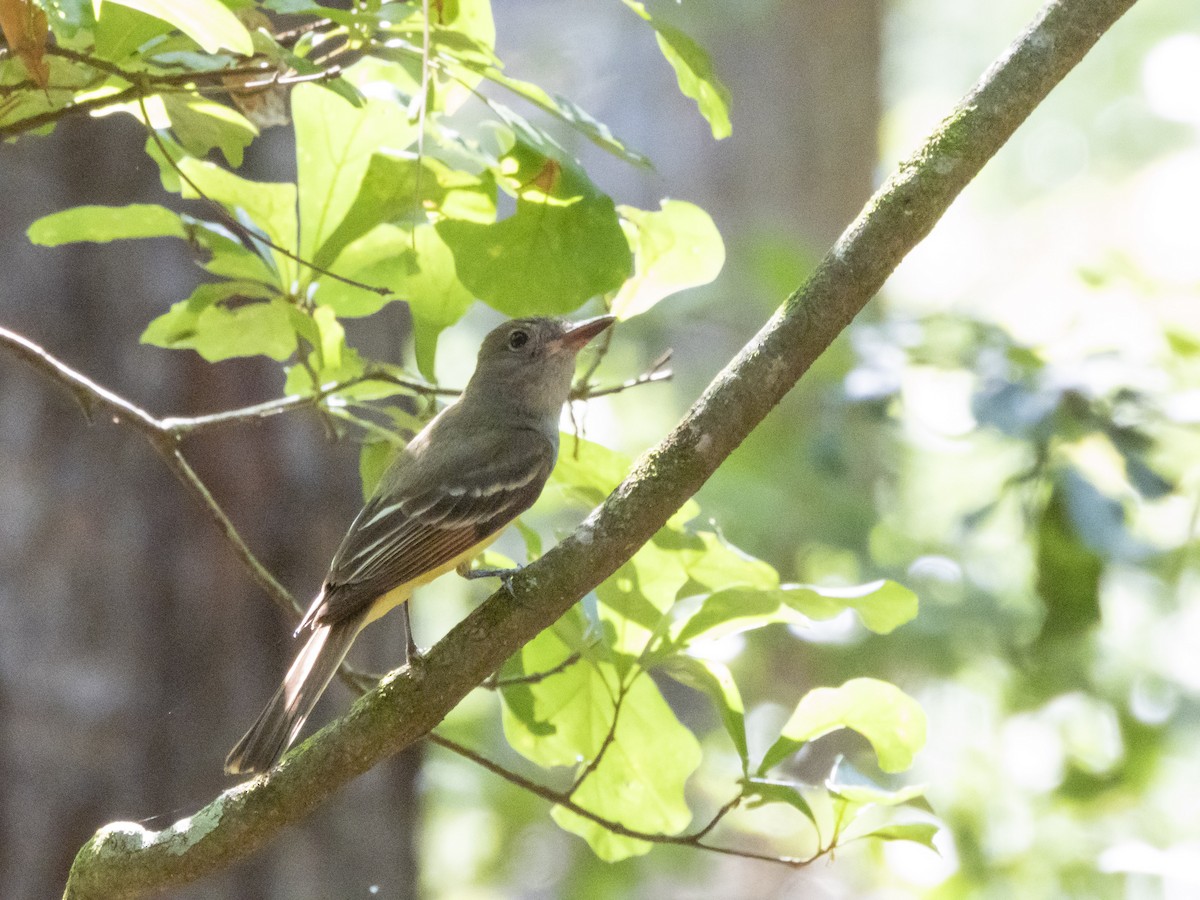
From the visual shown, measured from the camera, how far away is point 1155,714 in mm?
5355

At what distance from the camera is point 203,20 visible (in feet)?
5.10

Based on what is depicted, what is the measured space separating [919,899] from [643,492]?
3993mm

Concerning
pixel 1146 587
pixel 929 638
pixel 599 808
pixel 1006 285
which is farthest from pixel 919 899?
pixel 1006 285

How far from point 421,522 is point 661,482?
1156mm

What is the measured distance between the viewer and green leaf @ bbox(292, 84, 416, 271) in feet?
8.08

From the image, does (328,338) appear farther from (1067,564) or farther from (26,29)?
(1067,564)

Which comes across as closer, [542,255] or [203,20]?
[203,20]

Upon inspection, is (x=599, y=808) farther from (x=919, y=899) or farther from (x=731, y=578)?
(x=919, y=899)

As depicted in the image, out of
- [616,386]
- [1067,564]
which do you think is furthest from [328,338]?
[1067,564]

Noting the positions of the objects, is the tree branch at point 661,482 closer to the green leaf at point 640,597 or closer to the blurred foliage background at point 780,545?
the green leaf at point 640,597

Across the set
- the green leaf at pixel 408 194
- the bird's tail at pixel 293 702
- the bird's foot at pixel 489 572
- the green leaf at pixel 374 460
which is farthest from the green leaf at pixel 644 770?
the green leaf at pixel 408 194

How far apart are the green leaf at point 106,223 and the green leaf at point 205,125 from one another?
23 cm

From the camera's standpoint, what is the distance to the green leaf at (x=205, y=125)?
2109 millimetres

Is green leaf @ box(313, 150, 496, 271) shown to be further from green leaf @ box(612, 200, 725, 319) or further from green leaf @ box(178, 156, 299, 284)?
green leaf @ box(612, 200, 725, 319)
